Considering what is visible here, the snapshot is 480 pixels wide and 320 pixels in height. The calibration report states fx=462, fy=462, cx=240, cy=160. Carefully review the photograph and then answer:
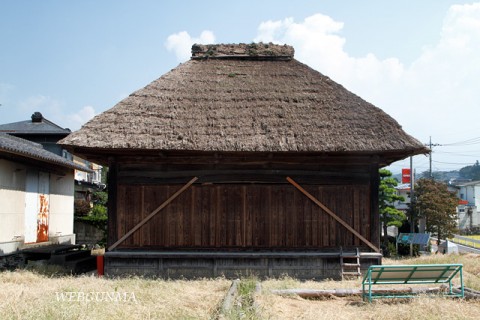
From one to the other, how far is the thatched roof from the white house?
11.7 feet

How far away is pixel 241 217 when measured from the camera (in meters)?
11.5

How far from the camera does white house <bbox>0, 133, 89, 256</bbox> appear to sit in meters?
13.0

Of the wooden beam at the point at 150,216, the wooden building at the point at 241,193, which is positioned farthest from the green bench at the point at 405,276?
the wooden beam at the point at 150,216

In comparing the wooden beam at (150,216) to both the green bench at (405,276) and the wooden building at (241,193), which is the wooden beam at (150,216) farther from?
the green bench at (405,276)

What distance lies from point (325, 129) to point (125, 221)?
17.8 feet

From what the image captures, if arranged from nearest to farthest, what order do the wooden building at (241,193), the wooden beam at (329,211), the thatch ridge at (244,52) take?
1. the wooden building at (241,193)
2. the wooden beam at (329,211)
3. the thatch ridge at (244,52)

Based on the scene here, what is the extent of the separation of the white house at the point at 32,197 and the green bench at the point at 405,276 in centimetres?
942

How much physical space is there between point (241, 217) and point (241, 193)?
59cm

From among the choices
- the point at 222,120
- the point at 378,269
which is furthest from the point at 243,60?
the point at 378,269

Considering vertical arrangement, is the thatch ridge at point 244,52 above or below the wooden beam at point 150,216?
above

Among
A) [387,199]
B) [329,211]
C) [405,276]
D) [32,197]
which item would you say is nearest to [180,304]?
[405,276]

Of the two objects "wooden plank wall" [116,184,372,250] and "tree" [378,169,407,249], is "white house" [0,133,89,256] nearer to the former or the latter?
"wooden plank wall" [116,184,372,250]

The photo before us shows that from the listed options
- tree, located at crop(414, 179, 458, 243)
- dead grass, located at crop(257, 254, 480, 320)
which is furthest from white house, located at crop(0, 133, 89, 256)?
tree, located at crop(414, 179, 458, 243)

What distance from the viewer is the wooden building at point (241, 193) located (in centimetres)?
1116
